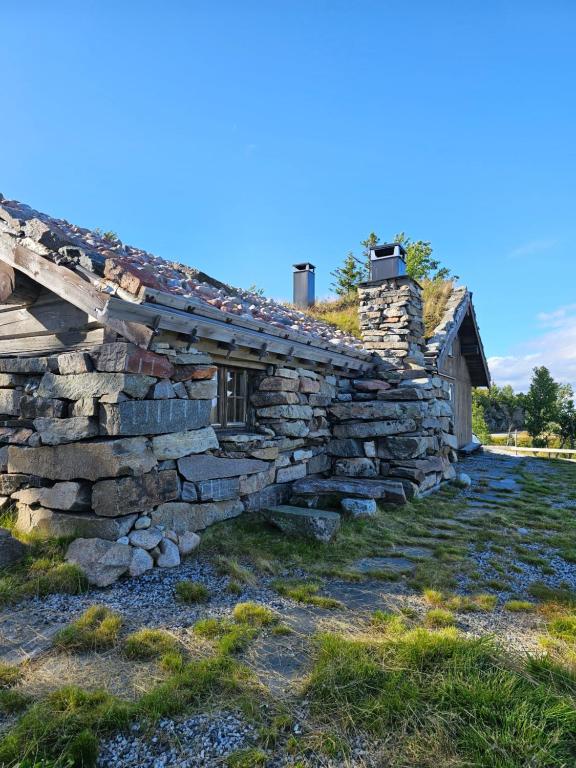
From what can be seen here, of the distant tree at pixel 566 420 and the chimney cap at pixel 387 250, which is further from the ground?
the chimney cap at pixel 387 250

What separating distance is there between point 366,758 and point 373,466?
6.08 meters

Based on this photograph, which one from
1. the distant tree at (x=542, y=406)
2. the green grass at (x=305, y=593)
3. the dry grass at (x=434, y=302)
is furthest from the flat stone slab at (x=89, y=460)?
the distant tree at (x=542, y=406)

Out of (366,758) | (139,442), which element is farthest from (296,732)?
(139,442)

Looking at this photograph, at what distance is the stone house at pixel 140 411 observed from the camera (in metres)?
4.62

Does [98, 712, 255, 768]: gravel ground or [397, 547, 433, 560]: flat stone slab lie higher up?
[397, 547, 433, 560]: flat stone slab

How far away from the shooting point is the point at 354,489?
691 cm

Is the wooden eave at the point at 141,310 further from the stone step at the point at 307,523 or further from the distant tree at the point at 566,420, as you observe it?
the distant tree at the point at 566,420

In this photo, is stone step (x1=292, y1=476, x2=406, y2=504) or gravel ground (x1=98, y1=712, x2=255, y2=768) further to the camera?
stone step (x1=292, y1=476, x2=406, y2=504)

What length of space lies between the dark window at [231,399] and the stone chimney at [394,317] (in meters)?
3.58

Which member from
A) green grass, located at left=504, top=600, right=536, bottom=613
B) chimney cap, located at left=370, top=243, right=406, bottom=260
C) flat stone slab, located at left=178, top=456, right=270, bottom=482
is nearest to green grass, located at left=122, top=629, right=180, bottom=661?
flat stone slab, located at left=178, top=456, right=270, bottom=482

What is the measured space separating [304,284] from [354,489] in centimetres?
927

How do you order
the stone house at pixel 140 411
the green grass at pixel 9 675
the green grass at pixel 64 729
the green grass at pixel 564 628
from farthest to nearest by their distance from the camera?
the stone house at pixel 140 411
the green grass at pixel 564 628
the green grass at pixel 9 675
the green grass at pixel 64 729

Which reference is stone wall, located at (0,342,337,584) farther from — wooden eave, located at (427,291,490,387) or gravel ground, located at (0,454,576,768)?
wooden eave, located at (427,291,490,387)

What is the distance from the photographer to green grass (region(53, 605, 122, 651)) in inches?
124
